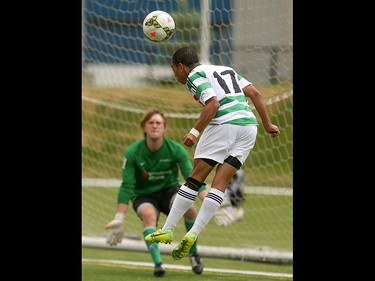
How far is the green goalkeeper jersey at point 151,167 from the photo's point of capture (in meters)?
8.98

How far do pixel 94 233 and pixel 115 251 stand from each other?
58 cm

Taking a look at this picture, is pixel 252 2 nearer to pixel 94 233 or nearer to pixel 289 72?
pixel 289 72

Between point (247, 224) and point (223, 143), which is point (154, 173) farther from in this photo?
point (247, 224)

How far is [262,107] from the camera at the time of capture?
22.9 feet

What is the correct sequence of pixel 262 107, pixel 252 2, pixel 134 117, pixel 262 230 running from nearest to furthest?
1. pixel 262 107
2. pixel 252 2
3. pixel 262 230
4. pixel 134 117

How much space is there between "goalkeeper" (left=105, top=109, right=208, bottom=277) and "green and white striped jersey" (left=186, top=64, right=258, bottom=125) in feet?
6.82

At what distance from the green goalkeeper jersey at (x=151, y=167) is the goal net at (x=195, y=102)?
4.79 ft

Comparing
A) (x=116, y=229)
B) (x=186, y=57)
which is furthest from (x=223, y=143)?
(x=116, y=229)

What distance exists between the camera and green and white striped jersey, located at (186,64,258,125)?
668 cm

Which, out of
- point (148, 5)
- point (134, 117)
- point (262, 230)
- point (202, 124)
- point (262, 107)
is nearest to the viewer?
point (202, 124)

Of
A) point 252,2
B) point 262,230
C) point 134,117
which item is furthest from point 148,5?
point 262,230

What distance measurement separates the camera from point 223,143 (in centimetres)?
676

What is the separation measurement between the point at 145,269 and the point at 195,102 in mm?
3755

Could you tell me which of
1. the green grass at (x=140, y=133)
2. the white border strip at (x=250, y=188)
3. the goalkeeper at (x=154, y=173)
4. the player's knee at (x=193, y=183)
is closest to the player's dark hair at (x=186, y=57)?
the player's knee at (x=193, y=183)
